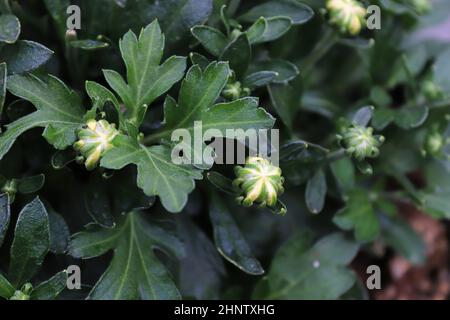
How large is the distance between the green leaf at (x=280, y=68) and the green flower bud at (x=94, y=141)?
35cm

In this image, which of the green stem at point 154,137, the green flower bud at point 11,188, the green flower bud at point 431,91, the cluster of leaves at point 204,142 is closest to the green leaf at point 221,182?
the cluster of leaves at point 204,142

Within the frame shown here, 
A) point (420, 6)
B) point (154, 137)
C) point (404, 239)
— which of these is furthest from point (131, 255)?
point (420, 6)

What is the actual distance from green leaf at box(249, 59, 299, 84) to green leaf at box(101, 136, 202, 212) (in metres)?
0.29

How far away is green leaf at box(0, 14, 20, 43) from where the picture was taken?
1.08 meters

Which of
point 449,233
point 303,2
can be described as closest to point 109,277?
point 303,2

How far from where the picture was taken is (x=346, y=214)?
1359 mm

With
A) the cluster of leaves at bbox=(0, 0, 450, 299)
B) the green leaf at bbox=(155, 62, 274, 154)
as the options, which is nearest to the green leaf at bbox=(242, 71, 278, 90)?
the cluster of leaves at bbox=(0, 0, 450, 299)

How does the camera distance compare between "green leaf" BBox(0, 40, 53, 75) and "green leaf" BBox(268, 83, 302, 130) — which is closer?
"green leaf" BBox(0, 40, 53, 75)

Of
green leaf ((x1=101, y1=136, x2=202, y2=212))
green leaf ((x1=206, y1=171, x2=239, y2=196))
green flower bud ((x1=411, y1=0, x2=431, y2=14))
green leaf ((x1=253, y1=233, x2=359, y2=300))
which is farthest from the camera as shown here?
green flower bud ((x1=411, y1=0, x2=431, y2=14))

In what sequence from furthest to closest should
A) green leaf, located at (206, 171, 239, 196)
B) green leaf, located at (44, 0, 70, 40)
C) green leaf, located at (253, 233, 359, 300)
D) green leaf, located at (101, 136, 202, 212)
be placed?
green leaf, located at (253, 233, 359, 300) < green leaf, located at (44, 0, 70, 40) < green leaf, located at (206, 171, 239, 196) < green leaf, located at (101, 136, 202, 212)

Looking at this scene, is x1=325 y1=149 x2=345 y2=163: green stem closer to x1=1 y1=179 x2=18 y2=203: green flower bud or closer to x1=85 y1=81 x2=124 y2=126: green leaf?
x1=85 y1=81 x2=124 y2=126: green leaf

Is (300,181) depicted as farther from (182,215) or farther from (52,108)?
(52,108)

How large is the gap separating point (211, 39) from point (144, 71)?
136 mm

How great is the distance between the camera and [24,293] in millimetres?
1062
